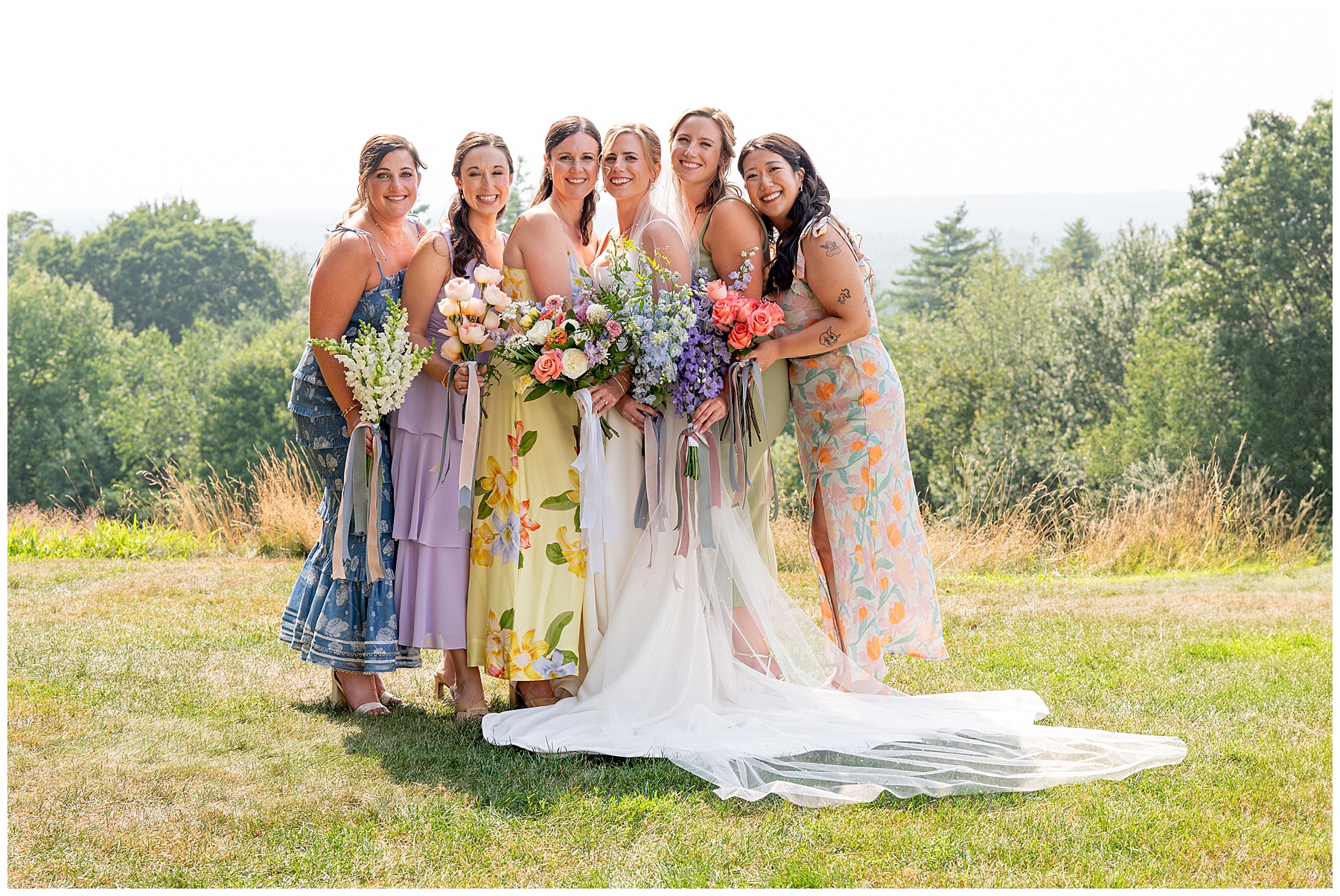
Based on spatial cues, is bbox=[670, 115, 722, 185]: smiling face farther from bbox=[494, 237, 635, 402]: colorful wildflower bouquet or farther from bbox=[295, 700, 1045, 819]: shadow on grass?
bbox=[295, 700, 1045, 819]: shadow on grass

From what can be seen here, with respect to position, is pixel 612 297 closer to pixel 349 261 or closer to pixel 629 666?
pixel 349 261

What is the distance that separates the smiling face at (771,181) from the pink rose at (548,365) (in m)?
1.17

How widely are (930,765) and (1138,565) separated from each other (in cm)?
766

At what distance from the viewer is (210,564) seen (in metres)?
9.78

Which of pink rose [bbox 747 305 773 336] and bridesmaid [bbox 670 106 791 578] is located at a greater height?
bridesmaid [bbox 670 106 791 578]

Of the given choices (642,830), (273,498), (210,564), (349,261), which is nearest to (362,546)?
(349,261)

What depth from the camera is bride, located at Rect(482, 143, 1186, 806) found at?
4.16m

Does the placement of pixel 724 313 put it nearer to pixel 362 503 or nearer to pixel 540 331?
pixel 540 331

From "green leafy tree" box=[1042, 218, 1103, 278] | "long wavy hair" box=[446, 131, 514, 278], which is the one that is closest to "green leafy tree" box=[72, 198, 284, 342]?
"green leafy tree" box=[1042, 218, 1103, 278]

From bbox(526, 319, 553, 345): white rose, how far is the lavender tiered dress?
557 millimetres

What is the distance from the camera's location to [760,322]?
14.9ft

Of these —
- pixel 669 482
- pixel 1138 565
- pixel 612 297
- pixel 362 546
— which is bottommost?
pixel 1138 565

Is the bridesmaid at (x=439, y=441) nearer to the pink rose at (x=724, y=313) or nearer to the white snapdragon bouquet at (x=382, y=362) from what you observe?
the white snapdragon bouquet at (x=382, y=362)

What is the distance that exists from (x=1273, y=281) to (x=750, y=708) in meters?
30.5
